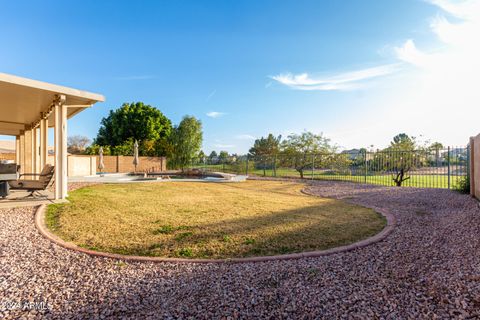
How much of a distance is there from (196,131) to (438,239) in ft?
76.6

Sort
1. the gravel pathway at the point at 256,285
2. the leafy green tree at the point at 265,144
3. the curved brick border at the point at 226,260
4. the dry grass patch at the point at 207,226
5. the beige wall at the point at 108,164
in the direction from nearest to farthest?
the gravel pathway at the point at 256,285 < the curved brick border at the point at 226,260 < the dry grass patch at the point at 207,226 < the beige wall at the point at 108,164 < the leafy green tree at the point at 265,144


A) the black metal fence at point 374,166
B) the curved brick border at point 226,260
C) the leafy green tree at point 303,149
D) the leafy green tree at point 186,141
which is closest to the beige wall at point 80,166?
the leafy green tree at point 186,141

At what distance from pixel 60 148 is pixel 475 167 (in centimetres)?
1216

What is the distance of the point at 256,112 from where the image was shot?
18438mm

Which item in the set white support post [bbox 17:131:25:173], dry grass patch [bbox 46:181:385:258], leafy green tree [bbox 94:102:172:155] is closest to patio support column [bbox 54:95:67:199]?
dry grass patch [bbox 46:181:385:258]

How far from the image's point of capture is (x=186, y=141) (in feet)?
83.8

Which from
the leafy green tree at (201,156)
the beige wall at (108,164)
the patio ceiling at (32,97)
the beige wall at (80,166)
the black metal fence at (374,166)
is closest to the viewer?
the patio ceiling at (32,97)

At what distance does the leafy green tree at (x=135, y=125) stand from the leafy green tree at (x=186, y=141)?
6.27 metres

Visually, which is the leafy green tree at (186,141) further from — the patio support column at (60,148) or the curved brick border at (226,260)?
the curved brick border at (226,260)

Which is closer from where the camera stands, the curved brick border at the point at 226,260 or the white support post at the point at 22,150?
the curved brick border at the point at 226,260

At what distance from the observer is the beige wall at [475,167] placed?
22.4 ft

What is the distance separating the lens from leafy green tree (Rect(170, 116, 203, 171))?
82.7ft

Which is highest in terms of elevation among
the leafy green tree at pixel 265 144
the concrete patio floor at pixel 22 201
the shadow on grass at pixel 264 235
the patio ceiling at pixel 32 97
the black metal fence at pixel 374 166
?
the leafy green tree at pixel 265 144

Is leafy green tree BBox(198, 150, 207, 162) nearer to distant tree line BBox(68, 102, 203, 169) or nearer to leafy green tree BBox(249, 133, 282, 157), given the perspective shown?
distant tree line BBox(68, 102, 203, 169)
